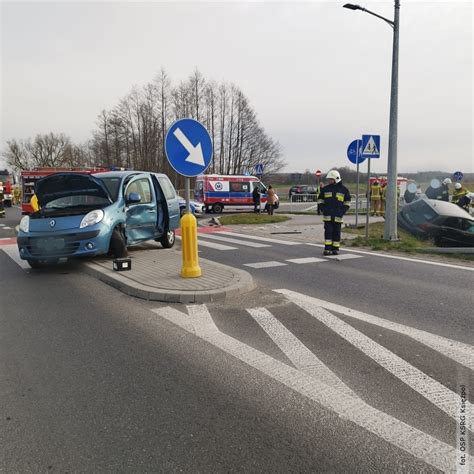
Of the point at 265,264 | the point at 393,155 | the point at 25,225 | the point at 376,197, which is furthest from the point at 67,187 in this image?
the point at 376,197

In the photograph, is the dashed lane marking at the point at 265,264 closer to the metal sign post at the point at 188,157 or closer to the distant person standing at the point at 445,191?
the metal sign post at the point at 188,157

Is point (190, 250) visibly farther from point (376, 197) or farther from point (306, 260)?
point (376, 197)

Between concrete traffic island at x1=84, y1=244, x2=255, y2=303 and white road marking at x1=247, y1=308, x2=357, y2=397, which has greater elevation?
concrete traffic island at x1=84, y1=244, x2=255, y2=303

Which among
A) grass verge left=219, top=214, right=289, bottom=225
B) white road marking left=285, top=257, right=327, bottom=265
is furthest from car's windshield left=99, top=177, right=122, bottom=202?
grass verge left=219, top=214, right=289, bottom=225

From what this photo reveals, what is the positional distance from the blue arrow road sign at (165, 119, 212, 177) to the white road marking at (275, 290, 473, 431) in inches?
109

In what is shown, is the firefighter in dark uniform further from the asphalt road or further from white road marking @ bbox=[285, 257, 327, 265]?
the asphalt road

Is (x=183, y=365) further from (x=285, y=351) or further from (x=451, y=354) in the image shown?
(x=451, y=354)

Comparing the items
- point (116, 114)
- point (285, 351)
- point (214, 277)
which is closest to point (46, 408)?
point (285, 351)

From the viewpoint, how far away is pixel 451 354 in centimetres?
397

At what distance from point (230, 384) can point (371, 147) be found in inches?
417

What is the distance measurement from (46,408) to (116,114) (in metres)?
56.7

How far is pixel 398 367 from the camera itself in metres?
3.70

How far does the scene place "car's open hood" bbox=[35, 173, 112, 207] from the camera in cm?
841

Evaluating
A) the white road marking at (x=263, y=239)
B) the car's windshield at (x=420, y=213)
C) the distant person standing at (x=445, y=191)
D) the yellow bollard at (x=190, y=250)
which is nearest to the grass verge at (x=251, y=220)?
the white road marking at (x=263, y=239)
